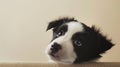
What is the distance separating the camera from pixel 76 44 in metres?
0.79

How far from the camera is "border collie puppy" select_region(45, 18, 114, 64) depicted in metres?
0.77

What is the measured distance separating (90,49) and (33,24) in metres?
0.60

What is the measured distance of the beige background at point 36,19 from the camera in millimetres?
1306

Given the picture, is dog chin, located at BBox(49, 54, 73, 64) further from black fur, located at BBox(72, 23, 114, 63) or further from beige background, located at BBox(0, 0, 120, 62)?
beige background, located at BBox(0, 0, 120, 62)

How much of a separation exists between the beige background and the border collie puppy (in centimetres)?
45

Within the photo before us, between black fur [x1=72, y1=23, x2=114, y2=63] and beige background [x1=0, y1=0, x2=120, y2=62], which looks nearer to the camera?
black fur [x1=72, y1=23, x2=114, y2=63]

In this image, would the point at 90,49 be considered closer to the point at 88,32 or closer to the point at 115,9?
the point at 88,32

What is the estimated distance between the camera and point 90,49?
81cm

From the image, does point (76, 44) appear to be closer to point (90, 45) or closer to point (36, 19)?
point (90, 45)

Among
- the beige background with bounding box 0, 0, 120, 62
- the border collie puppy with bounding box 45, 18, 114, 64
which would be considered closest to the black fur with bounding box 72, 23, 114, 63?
the border collie puppy with bounding box 45, 18, 114, 64

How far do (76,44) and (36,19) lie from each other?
606 mm

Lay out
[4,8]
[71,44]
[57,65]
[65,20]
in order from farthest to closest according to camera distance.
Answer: [4,8] < [65,20] < [71,44] < [57,65]

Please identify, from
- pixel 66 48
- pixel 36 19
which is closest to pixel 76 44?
pixel 66 48

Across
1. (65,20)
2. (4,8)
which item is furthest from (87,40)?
(4,8)
